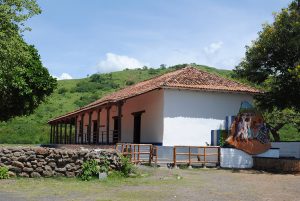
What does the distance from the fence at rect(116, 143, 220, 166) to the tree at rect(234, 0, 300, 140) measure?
15.5ft

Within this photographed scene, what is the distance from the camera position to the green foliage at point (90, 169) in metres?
14.1

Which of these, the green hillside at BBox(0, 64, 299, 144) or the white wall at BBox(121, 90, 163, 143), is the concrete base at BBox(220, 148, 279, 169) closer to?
the white wall at BBox(121, 90, 163, 143)

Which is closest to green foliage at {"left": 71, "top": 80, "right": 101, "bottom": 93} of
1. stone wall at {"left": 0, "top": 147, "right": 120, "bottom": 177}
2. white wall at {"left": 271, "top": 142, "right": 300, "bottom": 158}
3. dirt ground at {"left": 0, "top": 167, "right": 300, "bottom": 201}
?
white wall at {"left": 271, "top": 142, "right": 300, "bottom": 158}

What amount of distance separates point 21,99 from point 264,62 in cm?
1517

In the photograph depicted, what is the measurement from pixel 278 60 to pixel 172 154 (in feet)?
23.4

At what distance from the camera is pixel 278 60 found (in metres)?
21.4

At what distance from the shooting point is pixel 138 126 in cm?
2562

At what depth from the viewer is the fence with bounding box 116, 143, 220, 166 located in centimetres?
1847

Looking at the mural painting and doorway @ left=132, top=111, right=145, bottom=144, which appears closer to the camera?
the mural painting

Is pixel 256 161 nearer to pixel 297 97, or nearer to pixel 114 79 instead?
pixel 297 97

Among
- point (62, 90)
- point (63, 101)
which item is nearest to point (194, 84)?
point (63, 101)

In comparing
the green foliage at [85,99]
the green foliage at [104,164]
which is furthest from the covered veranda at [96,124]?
the green foliage at [85,99]

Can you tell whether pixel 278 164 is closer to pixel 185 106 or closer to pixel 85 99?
pixel 185 106

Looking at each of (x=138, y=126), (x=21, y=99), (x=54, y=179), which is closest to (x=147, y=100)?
(x=138, y=126)
